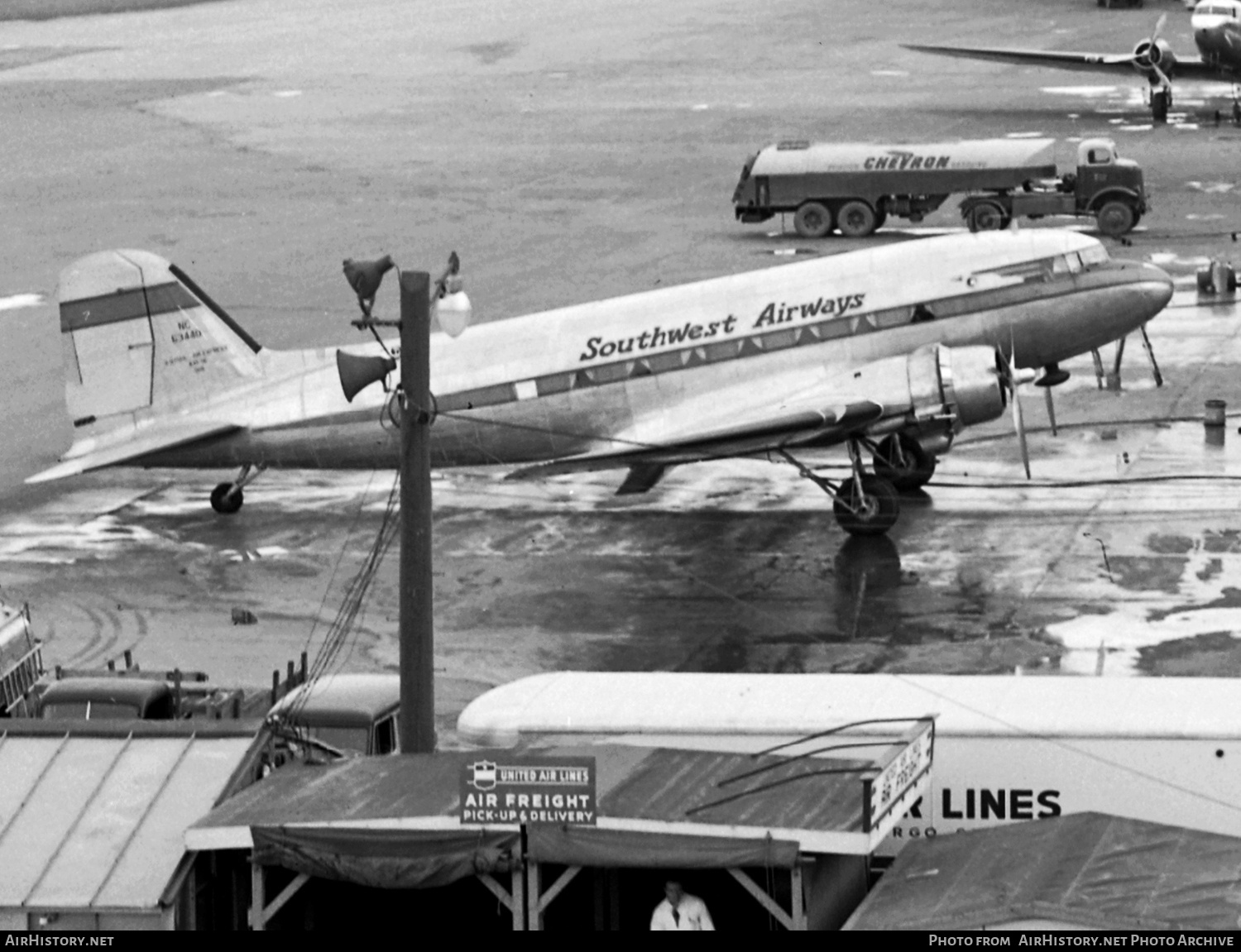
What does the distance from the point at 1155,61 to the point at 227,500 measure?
4913 centimetres

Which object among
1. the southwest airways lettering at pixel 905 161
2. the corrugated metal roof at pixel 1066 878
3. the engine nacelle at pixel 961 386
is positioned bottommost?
the corrugated metal roof at pixel 1066 878

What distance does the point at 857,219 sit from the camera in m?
59.5

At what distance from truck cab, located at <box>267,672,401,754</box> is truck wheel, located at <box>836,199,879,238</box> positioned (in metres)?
37.3

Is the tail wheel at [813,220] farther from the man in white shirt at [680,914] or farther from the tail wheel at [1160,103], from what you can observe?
the man in white shirt at [680,914]

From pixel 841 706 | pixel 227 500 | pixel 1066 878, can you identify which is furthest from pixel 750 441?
pixel 1066 878

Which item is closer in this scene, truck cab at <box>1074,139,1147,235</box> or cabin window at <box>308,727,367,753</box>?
cabin window at <box>308,727,367,753</box>

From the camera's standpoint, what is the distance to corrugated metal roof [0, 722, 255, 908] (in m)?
18.5

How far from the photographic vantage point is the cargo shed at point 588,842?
18.0 meters

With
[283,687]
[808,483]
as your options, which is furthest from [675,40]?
[283,687]

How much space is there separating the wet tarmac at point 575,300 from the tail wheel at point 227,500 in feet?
0.93

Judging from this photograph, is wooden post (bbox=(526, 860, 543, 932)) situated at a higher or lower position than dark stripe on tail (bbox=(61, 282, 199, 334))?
lower

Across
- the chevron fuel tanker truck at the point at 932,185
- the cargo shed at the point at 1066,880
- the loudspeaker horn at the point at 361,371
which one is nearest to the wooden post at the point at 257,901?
the loudspeaker horn at the point at 361,371

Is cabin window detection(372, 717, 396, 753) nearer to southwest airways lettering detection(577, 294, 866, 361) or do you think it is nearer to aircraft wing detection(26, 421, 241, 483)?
aircraft wing detection(26, 421, 241, 483)

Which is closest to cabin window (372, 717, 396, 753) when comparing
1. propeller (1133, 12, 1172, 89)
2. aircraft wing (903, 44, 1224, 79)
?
propeller (1133, 12, 1172, 89)
